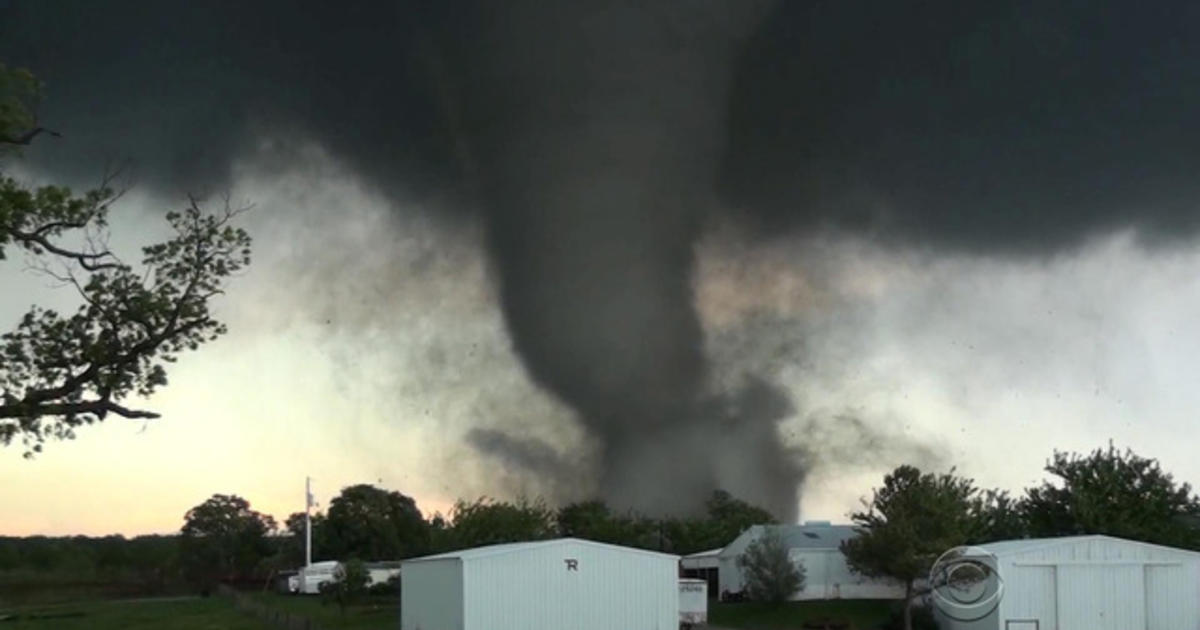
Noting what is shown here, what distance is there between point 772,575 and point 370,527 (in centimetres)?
7775

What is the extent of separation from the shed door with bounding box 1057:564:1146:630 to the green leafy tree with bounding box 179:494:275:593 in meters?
114

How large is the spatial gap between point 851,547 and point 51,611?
5184 centimetres

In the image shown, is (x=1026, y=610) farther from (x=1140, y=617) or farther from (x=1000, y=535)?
(x=1000, y=535)

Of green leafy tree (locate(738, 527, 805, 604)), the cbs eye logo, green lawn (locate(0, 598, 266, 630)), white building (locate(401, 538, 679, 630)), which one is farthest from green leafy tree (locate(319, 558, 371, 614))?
the cbs eye logo

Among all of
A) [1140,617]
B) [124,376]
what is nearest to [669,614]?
[1140,617]

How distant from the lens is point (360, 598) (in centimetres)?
9625

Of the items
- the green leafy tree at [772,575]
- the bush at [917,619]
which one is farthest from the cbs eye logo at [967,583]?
the green leafy tree at [772,575]

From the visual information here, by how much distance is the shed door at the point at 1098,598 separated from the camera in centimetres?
5769

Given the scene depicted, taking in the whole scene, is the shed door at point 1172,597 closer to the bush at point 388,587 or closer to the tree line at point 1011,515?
the tree line at point 1011,515

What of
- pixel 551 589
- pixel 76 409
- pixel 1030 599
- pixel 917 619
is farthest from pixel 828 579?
pixel 76 409

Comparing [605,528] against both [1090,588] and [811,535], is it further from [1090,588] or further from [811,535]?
[1090,588]

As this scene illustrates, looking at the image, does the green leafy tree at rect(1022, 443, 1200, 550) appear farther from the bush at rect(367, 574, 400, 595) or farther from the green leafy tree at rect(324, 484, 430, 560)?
the green leafy tree at rect(324, 484, 430, 560)

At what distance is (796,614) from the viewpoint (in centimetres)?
7606

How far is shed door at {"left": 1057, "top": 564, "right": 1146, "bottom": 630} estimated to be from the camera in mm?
57688
